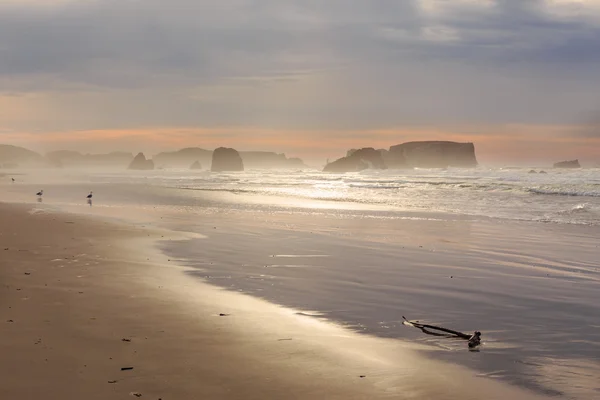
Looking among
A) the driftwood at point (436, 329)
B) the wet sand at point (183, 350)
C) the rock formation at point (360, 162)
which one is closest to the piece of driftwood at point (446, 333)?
the driftwood at point (436, 329)

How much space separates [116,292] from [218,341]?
3.57 metres

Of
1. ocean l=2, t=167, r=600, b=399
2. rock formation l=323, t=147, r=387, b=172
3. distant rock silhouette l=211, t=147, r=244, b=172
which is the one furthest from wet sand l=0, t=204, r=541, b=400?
distant rock silhouette l=211, t=147, r=244, b=172

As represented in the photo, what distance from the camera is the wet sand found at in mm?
5816

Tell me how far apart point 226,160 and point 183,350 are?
188 metres

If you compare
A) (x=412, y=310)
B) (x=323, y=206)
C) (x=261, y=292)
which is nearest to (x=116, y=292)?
(x=261, y=292)

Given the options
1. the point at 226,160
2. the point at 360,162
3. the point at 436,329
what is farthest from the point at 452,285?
the point at 226,160

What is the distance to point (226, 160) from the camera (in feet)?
632

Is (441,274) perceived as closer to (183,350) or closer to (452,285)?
(452,285)

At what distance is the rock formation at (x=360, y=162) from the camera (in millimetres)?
173625

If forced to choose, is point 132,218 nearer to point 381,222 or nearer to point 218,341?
point 381,222

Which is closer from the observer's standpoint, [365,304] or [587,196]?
[365,304]

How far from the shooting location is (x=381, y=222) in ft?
80.1

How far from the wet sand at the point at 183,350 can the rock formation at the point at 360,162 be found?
163842 mm

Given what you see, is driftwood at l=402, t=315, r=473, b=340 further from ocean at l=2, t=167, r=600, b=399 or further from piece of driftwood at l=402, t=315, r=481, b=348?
ocean at l=2, t=167, r=600, b=399
